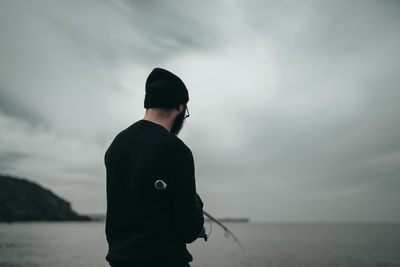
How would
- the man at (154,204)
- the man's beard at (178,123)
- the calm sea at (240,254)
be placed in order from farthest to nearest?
the calm sea at (240,254) → the man's beard at (178,123) → the man at (154,204)

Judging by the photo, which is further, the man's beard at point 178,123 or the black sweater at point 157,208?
the man's beard at point 178,123

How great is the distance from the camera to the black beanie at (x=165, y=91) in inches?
90.5

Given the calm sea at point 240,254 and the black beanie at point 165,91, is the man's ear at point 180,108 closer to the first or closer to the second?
the black beanie at point 165,91

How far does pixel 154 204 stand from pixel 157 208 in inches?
1.2

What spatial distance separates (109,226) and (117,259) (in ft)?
0.87

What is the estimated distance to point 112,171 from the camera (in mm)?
2264

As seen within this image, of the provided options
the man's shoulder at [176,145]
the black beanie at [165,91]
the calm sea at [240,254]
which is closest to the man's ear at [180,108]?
the black beanie at [165,91]

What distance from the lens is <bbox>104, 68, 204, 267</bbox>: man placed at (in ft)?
6.34

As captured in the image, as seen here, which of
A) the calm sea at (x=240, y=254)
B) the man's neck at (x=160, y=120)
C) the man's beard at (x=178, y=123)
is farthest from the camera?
the calm sea at (x=240, y=254)

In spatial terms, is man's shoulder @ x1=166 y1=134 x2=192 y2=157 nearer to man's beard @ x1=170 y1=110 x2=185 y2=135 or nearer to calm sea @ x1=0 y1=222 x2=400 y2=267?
man's beard @ x1=170 y1=110 x2=185 y2=135

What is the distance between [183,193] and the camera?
6.37ft

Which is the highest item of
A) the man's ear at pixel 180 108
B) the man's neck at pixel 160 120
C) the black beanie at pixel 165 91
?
the black beanie at pixel 165 91

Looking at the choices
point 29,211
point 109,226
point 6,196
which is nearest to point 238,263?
point 109,226

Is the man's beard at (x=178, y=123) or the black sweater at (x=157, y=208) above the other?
the man's beard at (x=178, y=123)
